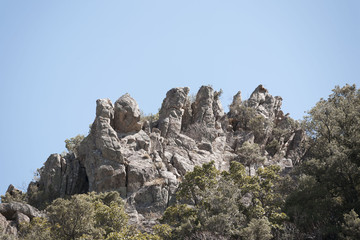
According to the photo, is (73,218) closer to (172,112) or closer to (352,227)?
(352,227)

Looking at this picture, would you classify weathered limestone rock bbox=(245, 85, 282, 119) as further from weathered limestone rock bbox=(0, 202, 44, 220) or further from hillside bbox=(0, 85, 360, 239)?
weathered limestone rock bbox=(0, 202, 44, 220)

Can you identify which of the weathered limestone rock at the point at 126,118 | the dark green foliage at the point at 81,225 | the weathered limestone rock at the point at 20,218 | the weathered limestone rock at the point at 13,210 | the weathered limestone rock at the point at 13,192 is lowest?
the dark green foliage at the point at 81,225

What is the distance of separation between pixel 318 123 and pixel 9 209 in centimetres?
3678

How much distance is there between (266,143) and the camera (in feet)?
221

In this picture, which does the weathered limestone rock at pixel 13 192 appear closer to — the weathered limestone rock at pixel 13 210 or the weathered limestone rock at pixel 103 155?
the weathered limestone rock at pixel 103 155

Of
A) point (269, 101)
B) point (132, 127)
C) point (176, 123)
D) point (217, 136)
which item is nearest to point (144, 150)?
point (132, 127)

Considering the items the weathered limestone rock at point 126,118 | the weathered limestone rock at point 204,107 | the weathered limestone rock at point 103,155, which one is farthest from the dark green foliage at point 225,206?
the weathered limestone rock at point 204,107

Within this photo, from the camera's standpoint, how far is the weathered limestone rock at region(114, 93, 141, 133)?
57.1 meters

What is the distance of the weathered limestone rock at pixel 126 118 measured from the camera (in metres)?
57.1

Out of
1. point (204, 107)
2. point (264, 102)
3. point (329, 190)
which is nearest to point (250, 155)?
point (204, 107)

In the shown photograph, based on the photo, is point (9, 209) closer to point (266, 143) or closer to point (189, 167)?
point (189, 167)

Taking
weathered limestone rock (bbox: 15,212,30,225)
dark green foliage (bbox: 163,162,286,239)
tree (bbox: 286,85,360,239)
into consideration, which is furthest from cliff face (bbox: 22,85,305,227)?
tree (bbox: 286,85,360,239)

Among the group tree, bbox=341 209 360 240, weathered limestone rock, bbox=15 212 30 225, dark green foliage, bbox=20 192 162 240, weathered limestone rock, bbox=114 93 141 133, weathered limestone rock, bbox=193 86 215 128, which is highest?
weathered limestone rock, bbox=193 86 215 128

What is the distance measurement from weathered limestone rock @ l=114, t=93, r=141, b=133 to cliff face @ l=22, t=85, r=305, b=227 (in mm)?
103
